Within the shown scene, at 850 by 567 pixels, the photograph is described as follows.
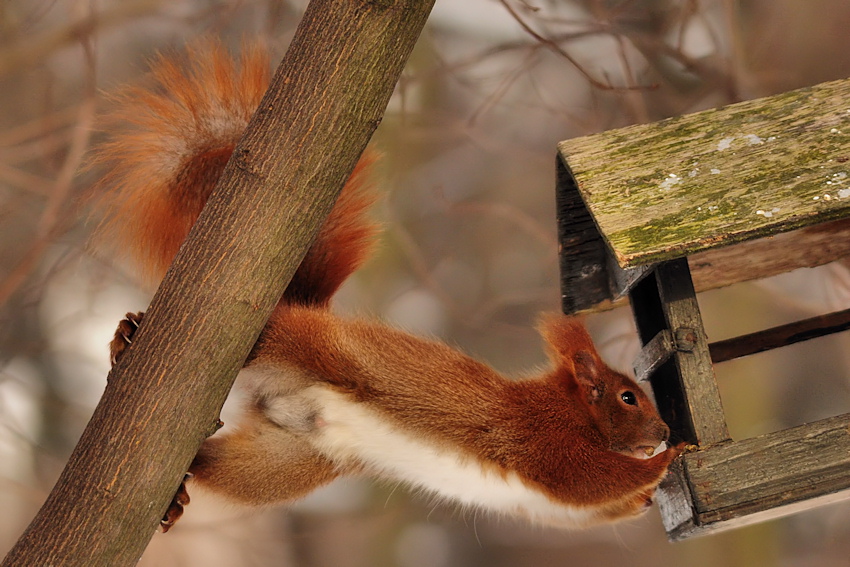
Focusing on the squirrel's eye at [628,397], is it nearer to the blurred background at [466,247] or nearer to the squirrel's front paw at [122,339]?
the blurred background at [466,247]

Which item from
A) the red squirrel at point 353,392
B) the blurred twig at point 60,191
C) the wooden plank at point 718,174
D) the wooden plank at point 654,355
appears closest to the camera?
the wooden plank at point 718,174

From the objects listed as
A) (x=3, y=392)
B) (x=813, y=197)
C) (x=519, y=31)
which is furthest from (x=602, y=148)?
(x=3, y=392)

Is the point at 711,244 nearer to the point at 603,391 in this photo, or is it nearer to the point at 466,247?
the point at 603,391

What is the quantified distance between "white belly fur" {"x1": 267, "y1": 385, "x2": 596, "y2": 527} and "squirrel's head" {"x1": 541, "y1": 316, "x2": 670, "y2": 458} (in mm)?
155

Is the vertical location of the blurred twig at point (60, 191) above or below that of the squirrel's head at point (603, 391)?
above

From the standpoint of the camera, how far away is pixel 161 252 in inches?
58.6

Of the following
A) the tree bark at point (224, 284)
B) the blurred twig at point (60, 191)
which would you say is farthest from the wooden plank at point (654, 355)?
the blurred twig at point (60, 191)

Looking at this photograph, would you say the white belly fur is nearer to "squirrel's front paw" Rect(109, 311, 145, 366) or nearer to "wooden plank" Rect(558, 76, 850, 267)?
"squirrel's front paw" Rect(109, 311, 145, 366)

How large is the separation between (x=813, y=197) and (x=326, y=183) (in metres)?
0.70

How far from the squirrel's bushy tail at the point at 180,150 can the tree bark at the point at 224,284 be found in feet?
0.93

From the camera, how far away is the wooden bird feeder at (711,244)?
1.08 meters

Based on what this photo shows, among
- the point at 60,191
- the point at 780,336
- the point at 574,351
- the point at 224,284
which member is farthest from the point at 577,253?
the point at 60,191

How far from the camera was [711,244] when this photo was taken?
1068 millimetres

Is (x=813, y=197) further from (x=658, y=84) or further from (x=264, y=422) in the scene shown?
(x=658, y=84)
